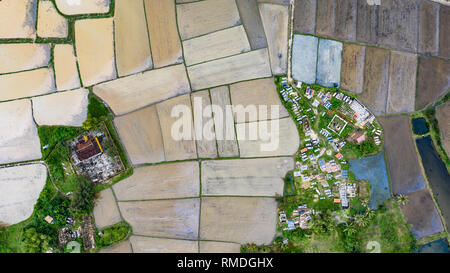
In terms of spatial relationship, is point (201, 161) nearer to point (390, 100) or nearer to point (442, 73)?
point (390, 100)

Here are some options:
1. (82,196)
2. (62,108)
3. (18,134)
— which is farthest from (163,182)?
(18,134)

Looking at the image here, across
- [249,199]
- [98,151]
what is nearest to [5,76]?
[98,151]

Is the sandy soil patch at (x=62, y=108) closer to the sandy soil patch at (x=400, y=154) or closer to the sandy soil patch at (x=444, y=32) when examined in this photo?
the sandy soil patch at (x=400, y=154)

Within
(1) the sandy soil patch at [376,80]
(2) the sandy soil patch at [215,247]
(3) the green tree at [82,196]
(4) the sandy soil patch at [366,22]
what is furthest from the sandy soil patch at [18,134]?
(4) the sandy soil patch at [366,22]

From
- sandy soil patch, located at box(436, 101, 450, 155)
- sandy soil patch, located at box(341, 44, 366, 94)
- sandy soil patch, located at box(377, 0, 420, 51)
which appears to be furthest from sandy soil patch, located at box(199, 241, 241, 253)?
sandy soil patch, located at box(377, 0, 420, 51)

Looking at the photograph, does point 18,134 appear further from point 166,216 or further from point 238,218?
point 238,218

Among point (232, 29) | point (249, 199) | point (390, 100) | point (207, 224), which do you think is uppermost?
point (232, 29)
